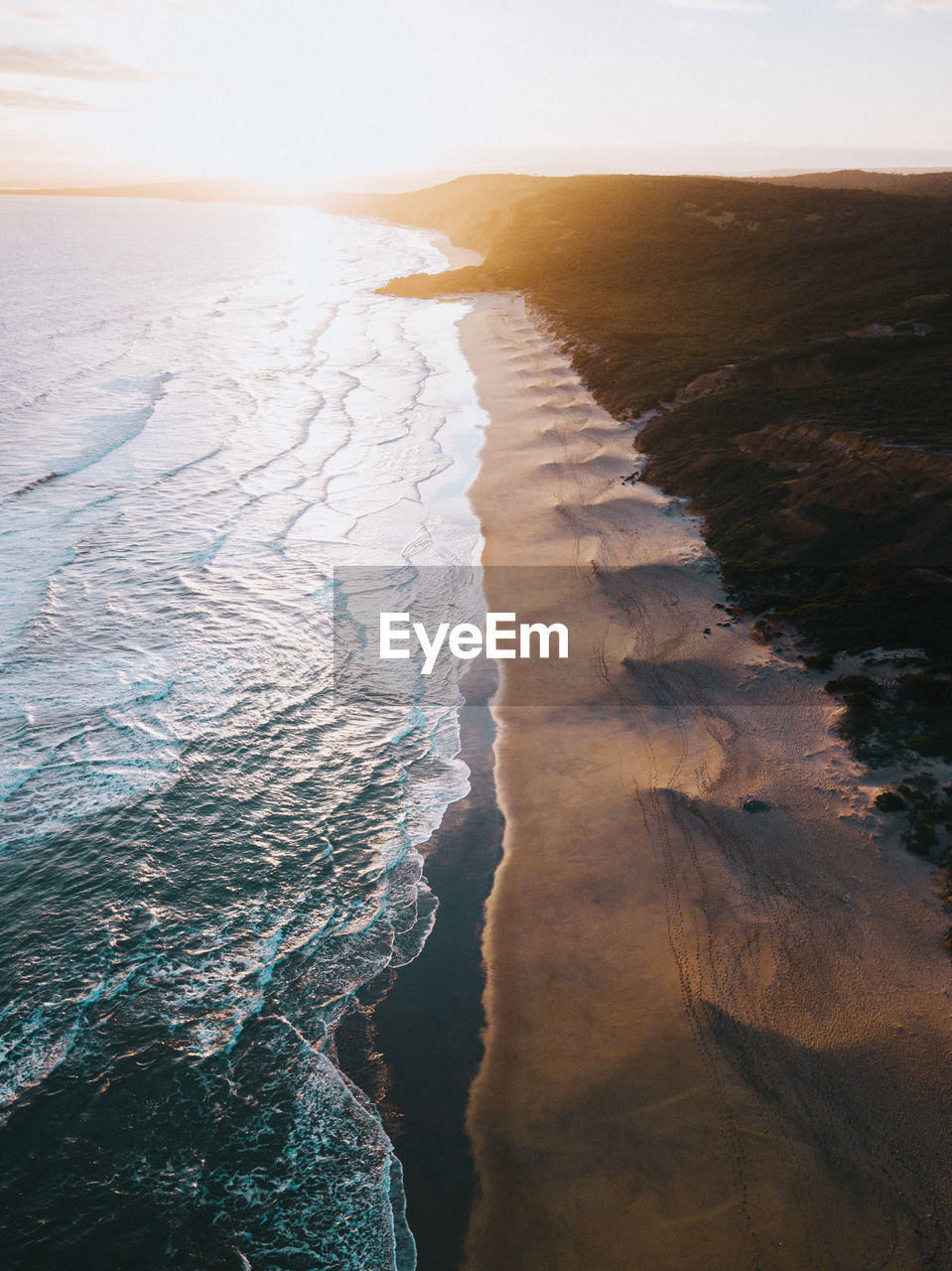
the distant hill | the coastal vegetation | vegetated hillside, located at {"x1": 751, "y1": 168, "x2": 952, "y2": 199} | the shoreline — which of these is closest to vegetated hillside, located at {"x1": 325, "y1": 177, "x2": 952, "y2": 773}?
the coastal vegetation

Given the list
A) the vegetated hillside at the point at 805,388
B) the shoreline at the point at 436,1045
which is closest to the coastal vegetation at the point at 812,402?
the vegetated hillside at the point at 805,388

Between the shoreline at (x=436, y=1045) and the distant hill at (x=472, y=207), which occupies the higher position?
the distant hill at (x=472, y=207)

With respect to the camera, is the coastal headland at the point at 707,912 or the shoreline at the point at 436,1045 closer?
the coastal headland at the point at 707,912

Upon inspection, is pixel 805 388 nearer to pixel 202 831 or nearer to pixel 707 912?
pixel 707 912

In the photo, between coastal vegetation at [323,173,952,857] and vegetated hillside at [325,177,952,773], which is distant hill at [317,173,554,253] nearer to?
vegetated hillside at [325,177,952,773]

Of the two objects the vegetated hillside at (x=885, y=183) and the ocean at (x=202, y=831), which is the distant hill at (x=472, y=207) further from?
the ocean at (x=202, y=831)

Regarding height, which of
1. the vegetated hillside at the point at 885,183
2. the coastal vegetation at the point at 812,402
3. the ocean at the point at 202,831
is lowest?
the ocean at the point at 202,831

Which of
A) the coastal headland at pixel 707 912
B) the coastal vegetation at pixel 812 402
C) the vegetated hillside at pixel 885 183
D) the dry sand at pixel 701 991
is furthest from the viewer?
the vegetated hillside at pixel 885 183
